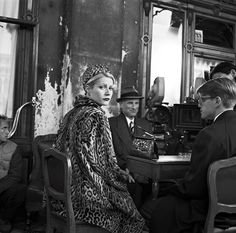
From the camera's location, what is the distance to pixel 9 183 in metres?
4.39

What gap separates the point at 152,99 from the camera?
605cm

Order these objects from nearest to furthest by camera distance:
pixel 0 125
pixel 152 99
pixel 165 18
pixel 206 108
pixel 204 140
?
1. pixel 204 140
2. pixel 206 108
3. pixel 0 125
4. pixel 152 99
5. pixel 165 18

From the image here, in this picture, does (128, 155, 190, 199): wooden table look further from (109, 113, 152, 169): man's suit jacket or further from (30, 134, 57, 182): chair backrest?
(109, 113, 152, 169): man's suit jacket

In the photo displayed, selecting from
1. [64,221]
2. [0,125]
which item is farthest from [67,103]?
[64,221]

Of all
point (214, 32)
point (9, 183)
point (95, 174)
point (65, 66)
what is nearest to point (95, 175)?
point (95, 174)

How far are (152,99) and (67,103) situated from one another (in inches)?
57.8

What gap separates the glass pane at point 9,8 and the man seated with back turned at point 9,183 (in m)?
1.48

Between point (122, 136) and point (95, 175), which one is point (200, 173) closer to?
point (95, 175)

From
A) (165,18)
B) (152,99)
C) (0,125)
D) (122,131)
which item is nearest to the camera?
(0,125)

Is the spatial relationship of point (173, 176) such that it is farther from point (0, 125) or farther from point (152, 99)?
point (152, 99)

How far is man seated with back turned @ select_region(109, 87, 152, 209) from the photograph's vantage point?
4.50 m

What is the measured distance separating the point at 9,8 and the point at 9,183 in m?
2.34

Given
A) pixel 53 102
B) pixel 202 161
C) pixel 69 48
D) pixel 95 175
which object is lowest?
pixel 95 175

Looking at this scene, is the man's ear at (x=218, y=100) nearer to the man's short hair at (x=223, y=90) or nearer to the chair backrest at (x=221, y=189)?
the man's short hair at (x=223, y=90)
